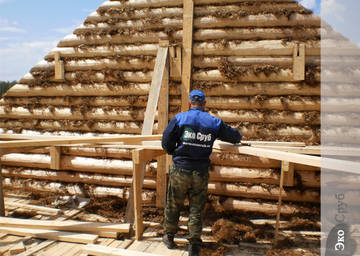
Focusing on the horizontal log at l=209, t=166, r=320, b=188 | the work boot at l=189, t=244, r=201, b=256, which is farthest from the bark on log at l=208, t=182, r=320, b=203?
the work boot at l=189, t=244, r=201, b=256

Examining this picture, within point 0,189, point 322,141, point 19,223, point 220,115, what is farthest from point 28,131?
point 322,141

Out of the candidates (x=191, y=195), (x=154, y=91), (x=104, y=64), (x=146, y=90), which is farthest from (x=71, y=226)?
(x=104, y=64)

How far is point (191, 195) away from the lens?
4410 mm

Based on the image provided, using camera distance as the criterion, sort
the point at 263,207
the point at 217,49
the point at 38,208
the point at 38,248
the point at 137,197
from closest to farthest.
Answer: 1. the point at 38,248
2. the point at 137,197
3. the point at 263,207
4. the point at 38,208
5. the point at 217,49

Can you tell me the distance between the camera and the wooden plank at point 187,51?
6680mm

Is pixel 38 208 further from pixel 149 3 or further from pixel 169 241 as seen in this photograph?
pixel 149 3

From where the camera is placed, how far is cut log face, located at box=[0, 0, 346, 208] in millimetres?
6285

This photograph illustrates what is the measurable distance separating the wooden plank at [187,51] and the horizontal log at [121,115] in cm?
68

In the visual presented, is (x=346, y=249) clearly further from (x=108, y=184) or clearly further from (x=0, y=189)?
(x=0, y=189)

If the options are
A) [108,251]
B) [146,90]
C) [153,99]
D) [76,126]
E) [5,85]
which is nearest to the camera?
[108,251]

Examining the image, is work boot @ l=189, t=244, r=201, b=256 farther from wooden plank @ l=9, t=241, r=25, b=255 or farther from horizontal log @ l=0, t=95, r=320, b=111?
horizontal log @ l=0, t=95, r=320, b=111

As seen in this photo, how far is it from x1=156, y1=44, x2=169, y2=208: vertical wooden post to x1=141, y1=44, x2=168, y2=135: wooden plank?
0.32 meters

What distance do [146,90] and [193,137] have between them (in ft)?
10.1

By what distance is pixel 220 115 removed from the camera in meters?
6.60
